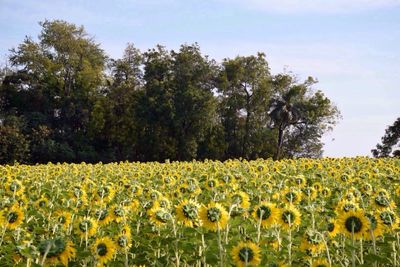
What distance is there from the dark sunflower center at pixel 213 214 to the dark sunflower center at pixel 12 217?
2270mm

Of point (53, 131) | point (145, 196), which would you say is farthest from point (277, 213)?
point (53, 131)

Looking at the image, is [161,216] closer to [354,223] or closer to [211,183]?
[354,223]

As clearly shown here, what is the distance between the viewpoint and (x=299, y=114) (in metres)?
48.6

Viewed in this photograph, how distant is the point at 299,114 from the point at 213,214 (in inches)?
1785

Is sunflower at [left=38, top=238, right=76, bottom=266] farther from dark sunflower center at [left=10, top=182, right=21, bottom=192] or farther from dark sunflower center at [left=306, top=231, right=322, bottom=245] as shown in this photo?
dark sunflower center at [left=10, top=182, right=21, bottom=192]

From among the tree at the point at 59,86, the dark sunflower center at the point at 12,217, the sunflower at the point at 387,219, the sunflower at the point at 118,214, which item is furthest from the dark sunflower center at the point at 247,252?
the tree at the point at 59,86

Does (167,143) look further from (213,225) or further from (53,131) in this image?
(213,225)

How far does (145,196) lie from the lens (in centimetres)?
787

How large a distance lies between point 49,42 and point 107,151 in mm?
13399

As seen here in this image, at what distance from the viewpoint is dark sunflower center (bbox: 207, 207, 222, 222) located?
13.8ft

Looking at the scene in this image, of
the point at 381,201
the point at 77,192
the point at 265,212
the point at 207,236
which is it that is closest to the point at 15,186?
the point at 77,192

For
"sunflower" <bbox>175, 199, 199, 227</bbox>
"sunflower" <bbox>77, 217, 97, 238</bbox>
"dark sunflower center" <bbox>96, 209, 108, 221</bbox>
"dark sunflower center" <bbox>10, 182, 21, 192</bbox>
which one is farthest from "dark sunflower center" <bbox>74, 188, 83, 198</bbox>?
"sunflower" <bbox>175, 199, 199, 227</bbox>

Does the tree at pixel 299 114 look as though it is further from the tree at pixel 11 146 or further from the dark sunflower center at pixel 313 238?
the dark sunflower center at pixel 313 238

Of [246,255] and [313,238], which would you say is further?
[313,238]
